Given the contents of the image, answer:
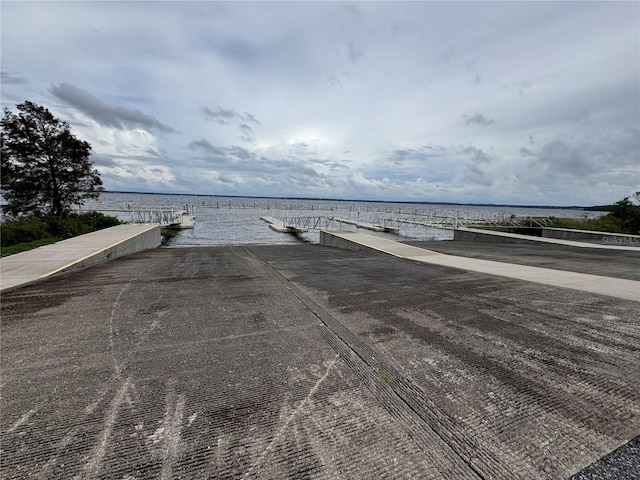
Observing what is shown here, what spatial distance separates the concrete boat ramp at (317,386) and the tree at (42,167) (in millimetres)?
12851

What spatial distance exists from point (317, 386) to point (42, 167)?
18.6m

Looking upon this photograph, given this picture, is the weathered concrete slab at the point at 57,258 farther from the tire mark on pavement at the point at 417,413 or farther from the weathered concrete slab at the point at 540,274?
the weathered concrete slab at the point at 540,274

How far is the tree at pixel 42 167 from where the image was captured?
46.4 ft

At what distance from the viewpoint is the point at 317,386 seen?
2.74m

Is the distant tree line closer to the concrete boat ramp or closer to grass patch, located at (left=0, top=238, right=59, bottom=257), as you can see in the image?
grass patch, located at (left=0, top=238, right=59, bottom=257)

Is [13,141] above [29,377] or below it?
above

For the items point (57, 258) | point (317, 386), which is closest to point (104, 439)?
point (317, 386)

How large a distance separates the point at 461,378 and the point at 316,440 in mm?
1555

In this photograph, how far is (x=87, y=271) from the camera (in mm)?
7395

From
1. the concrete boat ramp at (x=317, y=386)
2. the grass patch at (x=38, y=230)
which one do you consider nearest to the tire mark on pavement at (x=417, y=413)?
the concrete boat ramp at (x=317, y=386)

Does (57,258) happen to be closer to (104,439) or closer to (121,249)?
(121,249)

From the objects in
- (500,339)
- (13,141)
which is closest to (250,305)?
(500,339)

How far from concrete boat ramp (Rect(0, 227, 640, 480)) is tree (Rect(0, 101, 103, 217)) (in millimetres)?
12851

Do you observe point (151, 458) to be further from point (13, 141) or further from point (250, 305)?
point (13, 141)
